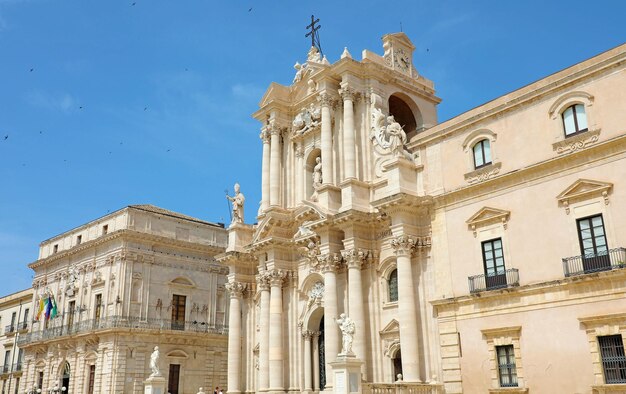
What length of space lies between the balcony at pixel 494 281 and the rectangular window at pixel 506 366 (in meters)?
1.81

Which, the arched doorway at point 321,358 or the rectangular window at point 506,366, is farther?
the arched doorway at point 321,358

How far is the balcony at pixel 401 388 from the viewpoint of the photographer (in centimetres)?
1948

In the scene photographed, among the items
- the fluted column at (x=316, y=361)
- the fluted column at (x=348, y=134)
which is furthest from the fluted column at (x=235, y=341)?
the fluted column at (x=348, y=134)

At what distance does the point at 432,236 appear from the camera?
22.3 m

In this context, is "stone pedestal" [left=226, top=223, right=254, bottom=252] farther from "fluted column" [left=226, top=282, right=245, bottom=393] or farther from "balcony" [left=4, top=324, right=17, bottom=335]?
"balcony" [left=4, top=324, right=17, bottom=335]

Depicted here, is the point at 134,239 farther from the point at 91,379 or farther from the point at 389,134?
the point at 389,134

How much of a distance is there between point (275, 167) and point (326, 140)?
3832mm

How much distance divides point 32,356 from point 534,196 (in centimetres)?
3510

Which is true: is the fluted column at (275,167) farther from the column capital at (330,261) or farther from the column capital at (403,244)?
the column capital at (403,244)

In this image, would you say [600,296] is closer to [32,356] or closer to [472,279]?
[472,279]

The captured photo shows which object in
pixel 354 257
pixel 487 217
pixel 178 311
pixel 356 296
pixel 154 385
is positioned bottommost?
pixel 154 385

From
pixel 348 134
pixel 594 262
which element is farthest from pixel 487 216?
pixel 348 134

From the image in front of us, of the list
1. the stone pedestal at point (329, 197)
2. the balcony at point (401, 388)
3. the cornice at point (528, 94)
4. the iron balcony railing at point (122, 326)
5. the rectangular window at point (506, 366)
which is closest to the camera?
the cornice at point (528, 94)

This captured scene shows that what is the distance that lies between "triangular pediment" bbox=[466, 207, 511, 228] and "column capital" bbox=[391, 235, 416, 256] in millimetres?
2256
